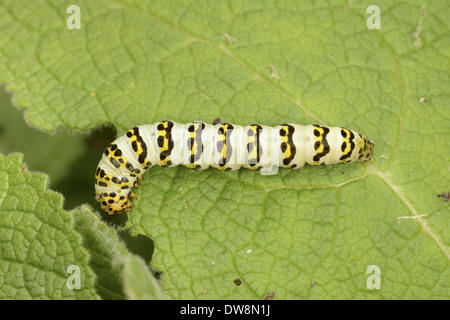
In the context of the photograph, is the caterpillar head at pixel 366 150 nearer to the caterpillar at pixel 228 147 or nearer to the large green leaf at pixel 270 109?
the caterpillar at pixel 228 147

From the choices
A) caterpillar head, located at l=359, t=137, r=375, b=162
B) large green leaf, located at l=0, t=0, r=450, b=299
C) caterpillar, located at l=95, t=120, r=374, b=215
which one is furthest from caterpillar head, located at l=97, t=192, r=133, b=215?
caterpillar head, located at l=359, t=137, r=375, b=162

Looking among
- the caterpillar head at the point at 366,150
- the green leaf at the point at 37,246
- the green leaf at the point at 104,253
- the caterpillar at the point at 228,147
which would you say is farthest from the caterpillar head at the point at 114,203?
the caterpillar head at the point at 366,150

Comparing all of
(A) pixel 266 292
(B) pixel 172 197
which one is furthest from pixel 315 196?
(B) pixel 172 197

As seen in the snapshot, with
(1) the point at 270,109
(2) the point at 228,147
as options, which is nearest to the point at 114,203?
(2) the point at 228,147

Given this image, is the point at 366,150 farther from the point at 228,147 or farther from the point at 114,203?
the point at 114,203

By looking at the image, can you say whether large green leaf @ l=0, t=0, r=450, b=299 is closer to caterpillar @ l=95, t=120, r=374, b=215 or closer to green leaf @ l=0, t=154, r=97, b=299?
caterpillar @ l=95, t=120, r=374, b=215

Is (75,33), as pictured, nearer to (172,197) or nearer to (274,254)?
(172,197)
